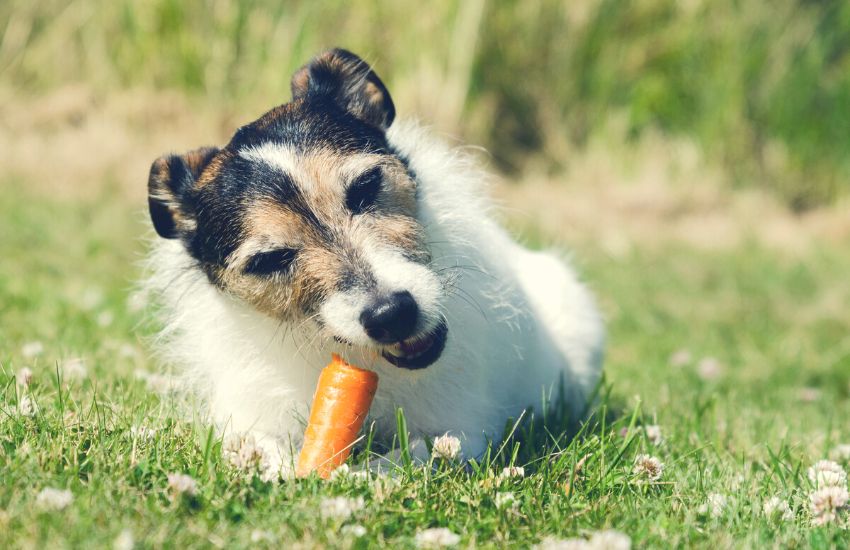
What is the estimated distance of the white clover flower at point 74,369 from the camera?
404 centimetres

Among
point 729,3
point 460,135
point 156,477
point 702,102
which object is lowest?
point 156,477

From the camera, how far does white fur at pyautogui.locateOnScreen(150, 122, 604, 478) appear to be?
3.46 m

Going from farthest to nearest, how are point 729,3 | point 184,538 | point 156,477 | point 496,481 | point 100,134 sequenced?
point 729,3 < point 100,134 < point 496,481 < point 156,477 < point 184,538

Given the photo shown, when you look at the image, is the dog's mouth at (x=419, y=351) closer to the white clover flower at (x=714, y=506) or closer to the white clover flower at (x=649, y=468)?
the white clover flower at (x=649, y=468)

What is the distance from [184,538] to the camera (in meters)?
2.42

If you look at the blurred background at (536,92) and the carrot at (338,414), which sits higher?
the blurred background at (536,92)

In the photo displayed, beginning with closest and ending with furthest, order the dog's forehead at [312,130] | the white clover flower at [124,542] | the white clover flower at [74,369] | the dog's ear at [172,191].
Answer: the white clover flower at [124,542], the dog's forehead at [312,130], the dog's ear at [172,191], the white clover flower at [74,369]

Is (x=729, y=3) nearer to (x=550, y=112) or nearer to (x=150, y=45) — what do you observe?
(x=550, y=112)

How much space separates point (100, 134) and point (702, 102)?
293 inches

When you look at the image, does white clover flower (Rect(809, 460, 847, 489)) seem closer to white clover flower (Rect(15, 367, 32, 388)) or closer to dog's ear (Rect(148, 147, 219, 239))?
dog's ear (Rect(148, 147, 219, 239))

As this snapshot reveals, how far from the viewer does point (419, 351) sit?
3201 mm

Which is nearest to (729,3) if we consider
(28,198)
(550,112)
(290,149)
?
(550,112)

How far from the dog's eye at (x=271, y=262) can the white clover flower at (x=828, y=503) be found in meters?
1.95

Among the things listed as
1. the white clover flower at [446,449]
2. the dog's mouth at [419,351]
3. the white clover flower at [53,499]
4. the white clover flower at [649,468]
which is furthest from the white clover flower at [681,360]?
the white clover flower at [53,499]
